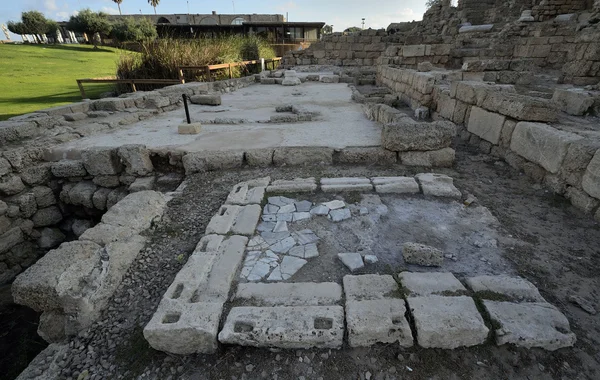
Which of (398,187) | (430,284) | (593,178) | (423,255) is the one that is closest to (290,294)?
(430,284)

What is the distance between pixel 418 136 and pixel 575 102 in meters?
2.67

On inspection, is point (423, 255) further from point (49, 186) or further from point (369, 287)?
point (49, 186)

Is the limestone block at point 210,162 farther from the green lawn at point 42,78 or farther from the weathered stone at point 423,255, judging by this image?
the green lawn at point 42,78

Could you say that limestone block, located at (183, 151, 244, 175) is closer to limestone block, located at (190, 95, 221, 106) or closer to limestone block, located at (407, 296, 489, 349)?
limestone block, located at (407, 296, 489, 349)

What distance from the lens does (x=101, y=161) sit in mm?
5051

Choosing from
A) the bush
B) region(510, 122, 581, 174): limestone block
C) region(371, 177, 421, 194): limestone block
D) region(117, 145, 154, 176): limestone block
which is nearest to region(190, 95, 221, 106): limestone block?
the bush

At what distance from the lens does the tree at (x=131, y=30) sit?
1243 inches

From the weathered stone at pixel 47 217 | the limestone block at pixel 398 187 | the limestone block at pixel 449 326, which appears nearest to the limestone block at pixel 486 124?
the limestone block at pixel 398 187

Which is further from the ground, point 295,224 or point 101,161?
point 101,161

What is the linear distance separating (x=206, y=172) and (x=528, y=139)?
4.73 metres

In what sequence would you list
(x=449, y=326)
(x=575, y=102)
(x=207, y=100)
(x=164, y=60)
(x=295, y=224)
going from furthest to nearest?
(x=164, y=60) → (x=207, y=100) → (x=575, y=102) → (x=295, y=224) → (x=449, y=326)

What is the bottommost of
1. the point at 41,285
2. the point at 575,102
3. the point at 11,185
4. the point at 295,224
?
the point at 11,185

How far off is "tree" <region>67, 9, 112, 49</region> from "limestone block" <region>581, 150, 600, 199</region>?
4245 centimetres

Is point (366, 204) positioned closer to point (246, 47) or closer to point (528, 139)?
point (528, 139)
